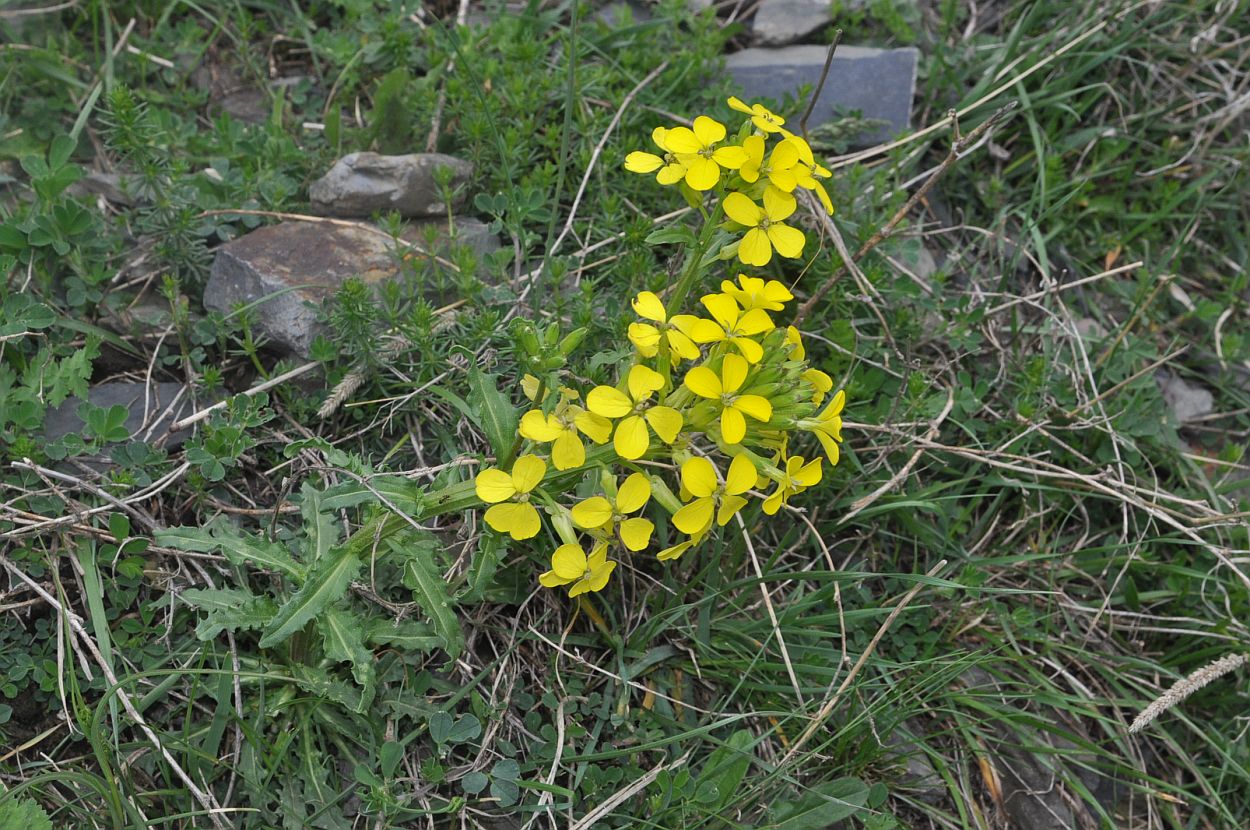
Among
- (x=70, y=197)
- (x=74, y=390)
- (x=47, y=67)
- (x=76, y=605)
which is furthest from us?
(x=47, y=67)

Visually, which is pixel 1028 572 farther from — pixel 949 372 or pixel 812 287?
pixel 812 287

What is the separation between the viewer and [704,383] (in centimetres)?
215

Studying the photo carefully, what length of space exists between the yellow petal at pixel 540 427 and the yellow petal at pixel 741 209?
61 cm

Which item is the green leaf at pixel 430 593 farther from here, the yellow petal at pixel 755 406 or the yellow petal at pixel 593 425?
the yellow petal at pixel 755 406

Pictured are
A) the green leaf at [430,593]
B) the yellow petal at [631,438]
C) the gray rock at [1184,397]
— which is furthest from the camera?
the gray rock at [1184,397]

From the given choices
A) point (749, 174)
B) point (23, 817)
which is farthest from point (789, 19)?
point (23, 817)

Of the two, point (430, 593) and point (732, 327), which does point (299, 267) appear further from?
point (732, 327)

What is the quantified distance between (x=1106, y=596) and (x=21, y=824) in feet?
10.1

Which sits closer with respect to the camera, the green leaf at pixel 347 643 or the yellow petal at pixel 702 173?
the yellow petal at pixel 702 173

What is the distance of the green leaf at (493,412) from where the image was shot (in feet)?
8.10

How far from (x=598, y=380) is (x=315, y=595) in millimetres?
950

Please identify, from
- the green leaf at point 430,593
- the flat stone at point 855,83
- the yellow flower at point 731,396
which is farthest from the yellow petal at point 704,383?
the flat stone at point 855,83

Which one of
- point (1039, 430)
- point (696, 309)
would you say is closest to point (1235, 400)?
point (1039, 430)

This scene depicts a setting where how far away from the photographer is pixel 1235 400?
12.9 feet
